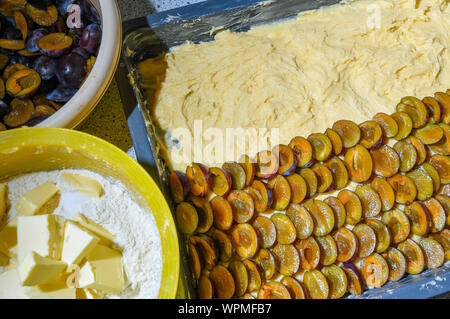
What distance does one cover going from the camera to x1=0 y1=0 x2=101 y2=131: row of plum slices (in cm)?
99

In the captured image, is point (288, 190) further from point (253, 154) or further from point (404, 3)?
point (404, 3)

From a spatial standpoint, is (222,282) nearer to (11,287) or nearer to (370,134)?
(11,287)

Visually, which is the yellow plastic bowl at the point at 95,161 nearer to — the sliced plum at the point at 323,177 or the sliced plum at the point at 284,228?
the sliced plum at the point at 284,228

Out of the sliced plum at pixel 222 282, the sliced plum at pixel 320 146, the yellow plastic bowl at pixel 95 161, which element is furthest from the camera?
the sliced plum at pixel 320 146

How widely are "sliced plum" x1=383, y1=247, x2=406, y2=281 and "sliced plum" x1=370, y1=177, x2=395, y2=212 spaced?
12cm

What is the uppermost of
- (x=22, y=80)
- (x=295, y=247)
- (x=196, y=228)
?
(x=22, y=80)

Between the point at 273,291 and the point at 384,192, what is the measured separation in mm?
415

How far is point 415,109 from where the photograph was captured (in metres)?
1.14

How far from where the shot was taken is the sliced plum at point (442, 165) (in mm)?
1130

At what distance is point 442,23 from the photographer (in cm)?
128

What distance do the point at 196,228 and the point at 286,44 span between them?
659 millimetres

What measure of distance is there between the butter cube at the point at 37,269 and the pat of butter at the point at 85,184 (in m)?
0.20

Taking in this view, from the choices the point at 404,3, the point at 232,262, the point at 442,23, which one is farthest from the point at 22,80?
the point at 442,23

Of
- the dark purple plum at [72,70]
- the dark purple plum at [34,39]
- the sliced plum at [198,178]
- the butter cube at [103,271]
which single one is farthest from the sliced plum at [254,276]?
the dark purple plum at [34,39]
